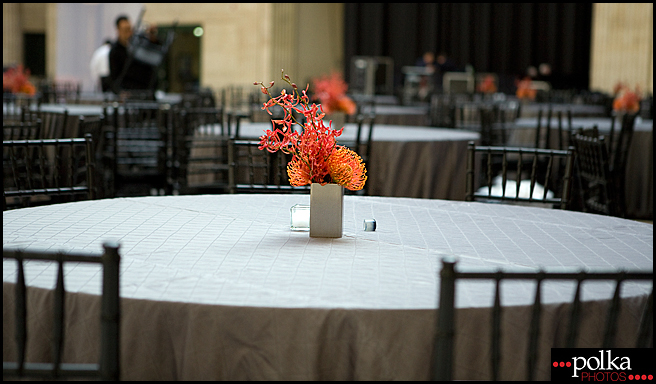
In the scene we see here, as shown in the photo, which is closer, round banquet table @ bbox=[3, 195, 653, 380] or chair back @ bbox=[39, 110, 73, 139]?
round banquet table @ bbox=[3, 195, 653, 380]

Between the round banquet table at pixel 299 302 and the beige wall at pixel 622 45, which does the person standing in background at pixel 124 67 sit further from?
the beige wall at pixel 622 45

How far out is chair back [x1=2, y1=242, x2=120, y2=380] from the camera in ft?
3.73

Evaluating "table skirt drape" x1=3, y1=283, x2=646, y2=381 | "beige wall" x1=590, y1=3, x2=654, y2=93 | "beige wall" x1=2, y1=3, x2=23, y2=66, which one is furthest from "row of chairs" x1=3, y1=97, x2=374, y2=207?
"beige wall" x1=2, y1=3, x2=23, y2=66

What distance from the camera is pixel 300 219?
2064 millimetres

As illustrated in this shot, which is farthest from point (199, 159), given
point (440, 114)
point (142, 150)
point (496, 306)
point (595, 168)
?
point (440, 114)

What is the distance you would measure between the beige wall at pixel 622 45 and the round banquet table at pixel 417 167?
836 centimetres

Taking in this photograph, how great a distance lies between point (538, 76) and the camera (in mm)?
16438

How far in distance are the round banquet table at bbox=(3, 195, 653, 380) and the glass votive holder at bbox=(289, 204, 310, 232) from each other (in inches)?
3.9

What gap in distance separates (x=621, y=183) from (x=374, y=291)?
3.92 metres

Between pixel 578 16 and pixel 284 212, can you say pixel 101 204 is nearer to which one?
pixel 284 212

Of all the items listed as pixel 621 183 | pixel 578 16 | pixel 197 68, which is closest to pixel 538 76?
pixel 578 16

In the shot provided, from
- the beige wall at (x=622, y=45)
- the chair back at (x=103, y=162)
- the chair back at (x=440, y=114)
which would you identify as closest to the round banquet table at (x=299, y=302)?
the chair back at (x=103, y=162)

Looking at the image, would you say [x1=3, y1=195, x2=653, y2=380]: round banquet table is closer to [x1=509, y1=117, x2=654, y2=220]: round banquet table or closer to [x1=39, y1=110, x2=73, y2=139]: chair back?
[x1=39, y1=110, x2=73, y2=139]: chair back

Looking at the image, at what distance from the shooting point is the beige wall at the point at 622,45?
12406 millimetres
